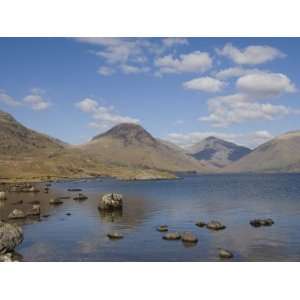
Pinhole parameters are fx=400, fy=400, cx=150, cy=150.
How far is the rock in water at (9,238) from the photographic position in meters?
41.2

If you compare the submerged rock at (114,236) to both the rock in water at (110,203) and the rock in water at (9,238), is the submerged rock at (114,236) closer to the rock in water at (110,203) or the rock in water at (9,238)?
the rock in water at (9,238)

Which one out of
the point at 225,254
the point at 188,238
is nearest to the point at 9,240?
the point at 188,238

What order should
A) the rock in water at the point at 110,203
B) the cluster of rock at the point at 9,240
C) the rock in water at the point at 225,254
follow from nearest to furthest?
1. the rock in water at the point at 225,254
2. the cluster of rock at the point at 9,240
3. the rock in water at the point at 110,203

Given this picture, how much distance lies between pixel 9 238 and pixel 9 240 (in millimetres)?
226

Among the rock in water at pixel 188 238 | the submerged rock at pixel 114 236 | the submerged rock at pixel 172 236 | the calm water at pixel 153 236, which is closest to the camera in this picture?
the calm water at pixel 153 236

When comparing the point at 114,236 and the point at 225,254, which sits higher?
the point at 225,254

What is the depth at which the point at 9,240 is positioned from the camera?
138ft

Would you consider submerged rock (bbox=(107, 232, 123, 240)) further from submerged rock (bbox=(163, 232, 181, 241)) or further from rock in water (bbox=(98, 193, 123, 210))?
rock in water (bbox=(98, 193, 123, 210))

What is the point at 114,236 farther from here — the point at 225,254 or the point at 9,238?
the point at 225,254

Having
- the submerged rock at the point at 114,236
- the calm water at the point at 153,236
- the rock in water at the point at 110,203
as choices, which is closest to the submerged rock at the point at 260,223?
the calm water at the point at 153,236
